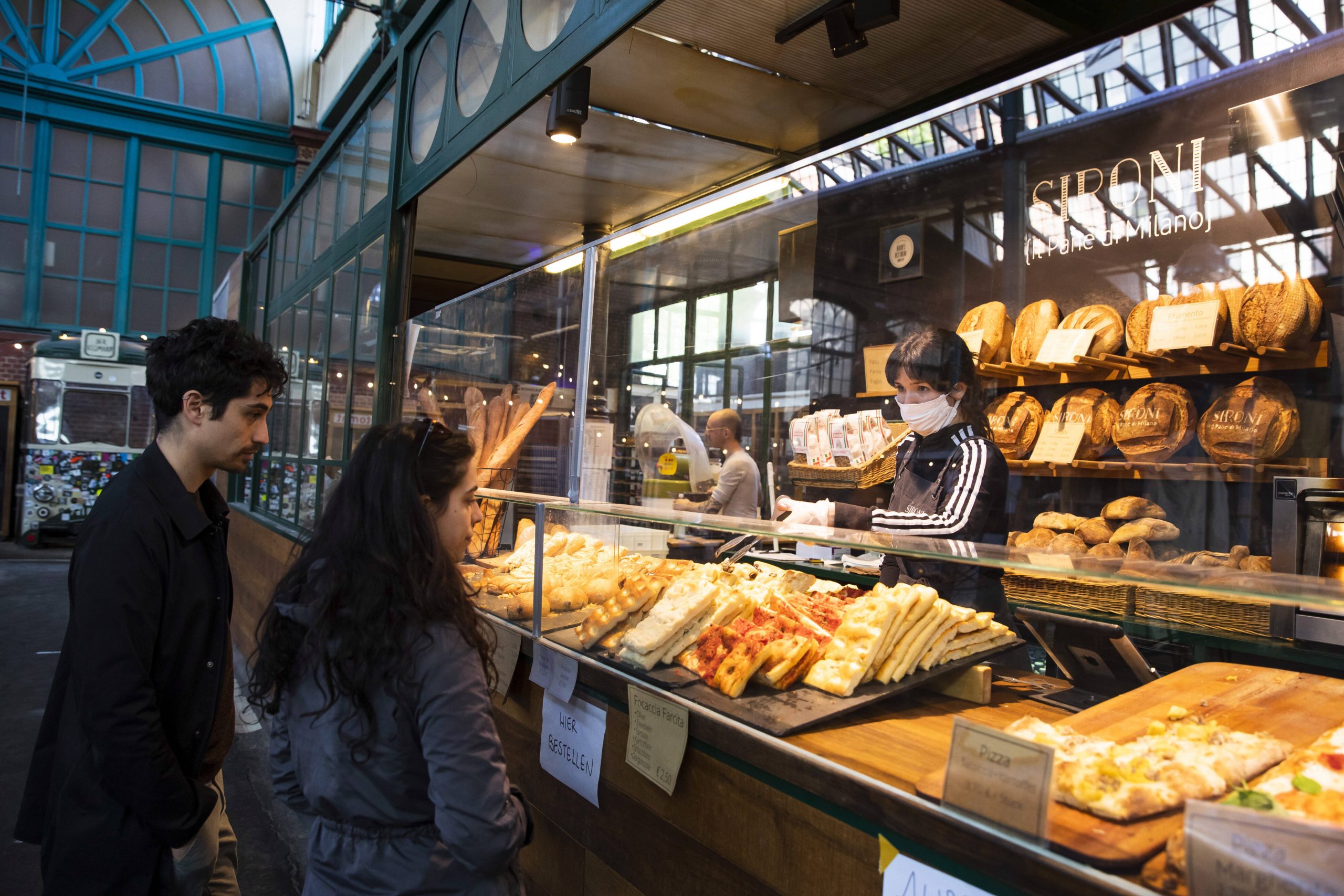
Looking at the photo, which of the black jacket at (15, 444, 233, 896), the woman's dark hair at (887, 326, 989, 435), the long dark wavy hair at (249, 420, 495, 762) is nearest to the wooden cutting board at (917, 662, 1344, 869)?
the long dark wavy hair at (249, 420, 495, 762)

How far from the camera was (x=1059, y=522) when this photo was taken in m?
3.64

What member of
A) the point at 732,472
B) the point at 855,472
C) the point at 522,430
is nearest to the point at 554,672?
the point at 522,430

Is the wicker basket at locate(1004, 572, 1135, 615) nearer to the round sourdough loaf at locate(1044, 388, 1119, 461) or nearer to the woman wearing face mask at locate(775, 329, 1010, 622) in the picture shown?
the woman wearing face mask at locate(775, 329, 1010, 622)

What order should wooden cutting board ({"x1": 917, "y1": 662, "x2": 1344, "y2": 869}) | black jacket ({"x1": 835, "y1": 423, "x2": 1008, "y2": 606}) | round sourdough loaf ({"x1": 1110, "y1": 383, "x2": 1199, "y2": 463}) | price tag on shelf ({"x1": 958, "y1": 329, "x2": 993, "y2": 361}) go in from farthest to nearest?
price tag on shelf ({"x1": 958, "y1": 329, "x2": 993, "y2": 361}), round sourdough loaf ({"x1": 1110, "y1": 383, "x2": 1199, "y2": 463}), black jacket ({"x1": 835, "y1": 423, "x2": 1008, "y2": 606}), wooden cutting board ({"x1": 917, "y1": 662, "x2": 1344, "y2": 869})

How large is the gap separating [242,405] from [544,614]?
2.87ft

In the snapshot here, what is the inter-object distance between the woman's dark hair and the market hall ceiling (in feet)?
3.55

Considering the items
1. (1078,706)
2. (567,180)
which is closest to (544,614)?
(1078,706)

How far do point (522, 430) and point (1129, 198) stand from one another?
305 cm

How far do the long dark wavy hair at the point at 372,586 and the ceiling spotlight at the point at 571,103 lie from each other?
2001 millimetres

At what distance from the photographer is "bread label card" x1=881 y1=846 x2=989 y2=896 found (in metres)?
1.02

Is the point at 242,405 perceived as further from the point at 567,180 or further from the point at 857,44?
the point at 567,180

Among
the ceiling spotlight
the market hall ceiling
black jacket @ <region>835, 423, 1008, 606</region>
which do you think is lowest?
black jacket @ <region>835, 423, 1008, 606</region>

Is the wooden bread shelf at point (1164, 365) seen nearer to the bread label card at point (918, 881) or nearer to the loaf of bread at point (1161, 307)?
the loaf of bread at point (1161, 307)

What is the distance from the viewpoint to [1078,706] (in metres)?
1.53
